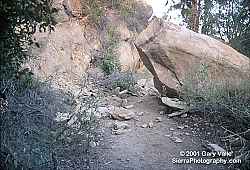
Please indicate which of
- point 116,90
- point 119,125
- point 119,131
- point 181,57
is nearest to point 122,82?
point 116,90

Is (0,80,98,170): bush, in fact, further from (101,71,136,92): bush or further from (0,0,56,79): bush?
(101,71,136,92): bush

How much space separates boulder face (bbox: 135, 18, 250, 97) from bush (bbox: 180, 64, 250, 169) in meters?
0.28

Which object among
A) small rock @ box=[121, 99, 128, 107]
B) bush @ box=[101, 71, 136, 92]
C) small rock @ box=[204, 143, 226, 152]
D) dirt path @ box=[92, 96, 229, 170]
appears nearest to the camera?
dirt path @ box=[92, 96, 229, 170]

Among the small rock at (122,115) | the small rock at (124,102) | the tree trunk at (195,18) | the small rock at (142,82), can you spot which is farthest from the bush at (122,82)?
the tree trunk at (195,18)

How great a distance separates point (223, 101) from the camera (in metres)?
5.56

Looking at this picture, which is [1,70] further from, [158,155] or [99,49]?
[99,49]

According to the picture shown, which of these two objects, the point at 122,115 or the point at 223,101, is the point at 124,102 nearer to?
the point at 122,115

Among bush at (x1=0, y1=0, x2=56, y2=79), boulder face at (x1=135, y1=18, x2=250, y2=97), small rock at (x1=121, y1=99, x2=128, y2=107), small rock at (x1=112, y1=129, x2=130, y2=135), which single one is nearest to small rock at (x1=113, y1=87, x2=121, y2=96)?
small rock at (x1=121, y1=99, x2=128, y2=107)

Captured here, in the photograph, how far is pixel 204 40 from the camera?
7379 mm

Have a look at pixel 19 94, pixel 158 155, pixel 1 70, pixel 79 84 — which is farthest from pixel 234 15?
pixel 1 70

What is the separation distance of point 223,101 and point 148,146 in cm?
137

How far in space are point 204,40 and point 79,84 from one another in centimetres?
365

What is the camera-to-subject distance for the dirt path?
4703mm

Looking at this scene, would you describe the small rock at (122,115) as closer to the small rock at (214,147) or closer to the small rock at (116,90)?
the small rock at (214,147)
